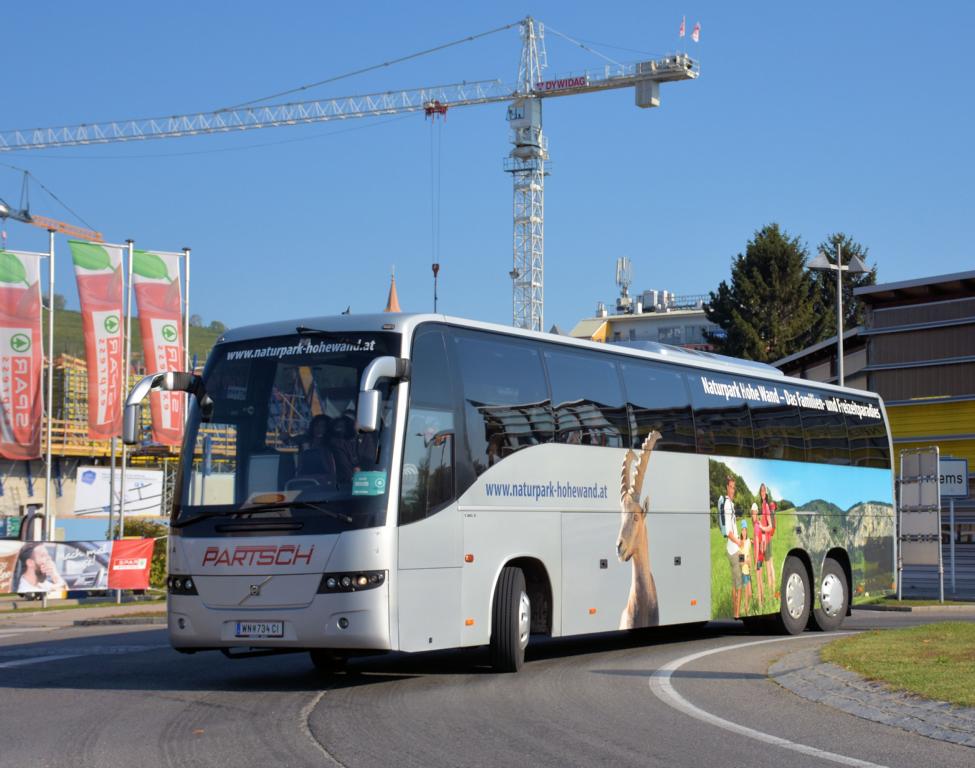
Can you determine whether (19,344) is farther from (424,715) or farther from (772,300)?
(772,300)

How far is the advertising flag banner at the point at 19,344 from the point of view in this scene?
121 feet

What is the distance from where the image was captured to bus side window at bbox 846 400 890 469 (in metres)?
21.9

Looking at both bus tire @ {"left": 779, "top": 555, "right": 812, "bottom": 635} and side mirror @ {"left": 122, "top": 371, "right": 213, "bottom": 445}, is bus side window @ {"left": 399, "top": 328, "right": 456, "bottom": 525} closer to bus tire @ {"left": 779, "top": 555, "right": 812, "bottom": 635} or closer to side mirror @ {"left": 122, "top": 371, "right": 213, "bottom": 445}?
side mirror @ {"left": 122, "top": 371, "right": 213, "bottom": 445}

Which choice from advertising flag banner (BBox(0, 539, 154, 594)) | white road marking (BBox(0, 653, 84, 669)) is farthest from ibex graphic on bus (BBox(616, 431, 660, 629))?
advertising flag banner (BBox(0, 539, 154, 594))

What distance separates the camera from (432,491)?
12.9m

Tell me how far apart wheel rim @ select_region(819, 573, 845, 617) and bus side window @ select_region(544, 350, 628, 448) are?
248 inches

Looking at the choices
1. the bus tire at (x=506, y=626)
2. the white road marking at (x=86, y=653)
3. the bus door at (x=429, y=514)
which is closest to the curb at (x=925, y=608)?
the white road marking at (x=86, y=653)

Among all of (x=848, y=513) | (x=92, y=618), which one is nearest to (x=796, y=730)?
(x=848, y=513)

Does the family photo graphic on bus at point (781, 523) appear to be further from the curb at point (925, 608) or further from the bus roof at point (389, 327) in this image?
the curb at point (925, 608)

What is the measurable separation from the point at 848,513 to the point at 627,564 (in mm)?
6623

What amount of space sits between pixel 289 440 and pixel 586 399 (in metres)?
4.17

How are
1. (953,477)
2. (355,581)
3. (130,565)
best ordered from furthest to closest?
(130,565), (953,477), (355,581)

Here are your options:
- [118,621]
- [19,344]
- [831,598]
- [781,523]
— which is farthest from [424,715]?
[19,344]

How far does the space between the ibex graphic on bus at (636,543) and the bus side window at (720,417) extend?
5.00 ft
